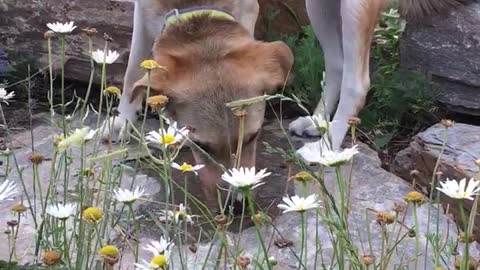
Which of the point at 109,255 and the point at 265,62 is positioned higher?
the point at 109,255

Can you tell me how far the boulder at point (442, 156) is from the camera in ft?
10.4

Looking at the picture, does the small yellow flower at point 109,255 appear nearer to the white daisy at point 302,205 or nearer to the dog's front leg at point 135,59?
the white daisy at point 302,205

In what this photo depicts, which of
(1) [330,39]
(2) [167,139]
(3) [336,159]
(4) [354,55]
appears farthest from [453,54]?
(3) [336,159]

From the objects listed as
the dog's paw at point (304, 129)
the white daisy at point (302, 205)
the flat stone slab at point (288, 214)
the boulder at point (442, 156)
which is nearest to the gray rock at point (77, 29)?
the flat stone slab at point (288, 214)

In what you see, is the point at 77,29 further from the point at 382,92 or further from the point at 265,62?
the point at 382,92

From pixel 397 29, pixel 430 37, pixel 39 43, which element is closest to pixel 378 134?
pixel 430 37

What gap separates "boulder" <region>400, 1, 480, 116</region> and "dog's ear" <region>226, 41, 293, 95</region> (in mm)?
958

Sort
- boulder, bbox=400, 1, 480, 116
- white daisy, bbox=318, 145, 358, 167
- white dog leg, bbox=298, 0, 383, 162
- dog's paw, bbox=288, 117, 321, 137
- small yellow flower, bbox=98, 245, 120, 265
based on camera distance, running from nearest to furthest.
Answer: small yellow flower, bbox=98, 245, 120, 265
white daisy, bbox=318, 145, 358, 167
white dog leg, bbox=298, 0, 383, 162
boulder, bbox=400, 1, 480, 116
dog's paw, bbox=288, 117, 321, 137

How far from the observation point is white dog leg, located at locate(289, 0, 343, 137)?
170 inches

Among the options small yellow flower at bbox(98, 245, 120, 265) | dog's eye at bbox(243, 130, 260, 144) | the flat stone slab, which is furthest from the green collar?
small yellow flower at bbox(98, 245, 120, 265)

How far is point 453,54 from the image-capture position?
4113 mm

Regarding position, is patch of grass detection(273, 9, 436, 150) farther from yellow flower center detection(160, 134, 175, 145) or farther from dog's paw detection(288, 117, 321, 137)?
yellow flower center detection(160, 134, 175, 145)

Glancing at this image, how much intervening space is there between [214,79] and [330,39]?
126cm

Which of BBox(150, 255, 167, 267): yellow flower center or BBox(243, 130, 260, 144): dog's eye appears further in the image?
BBox(243, 130, 260, 144): dog's eye
